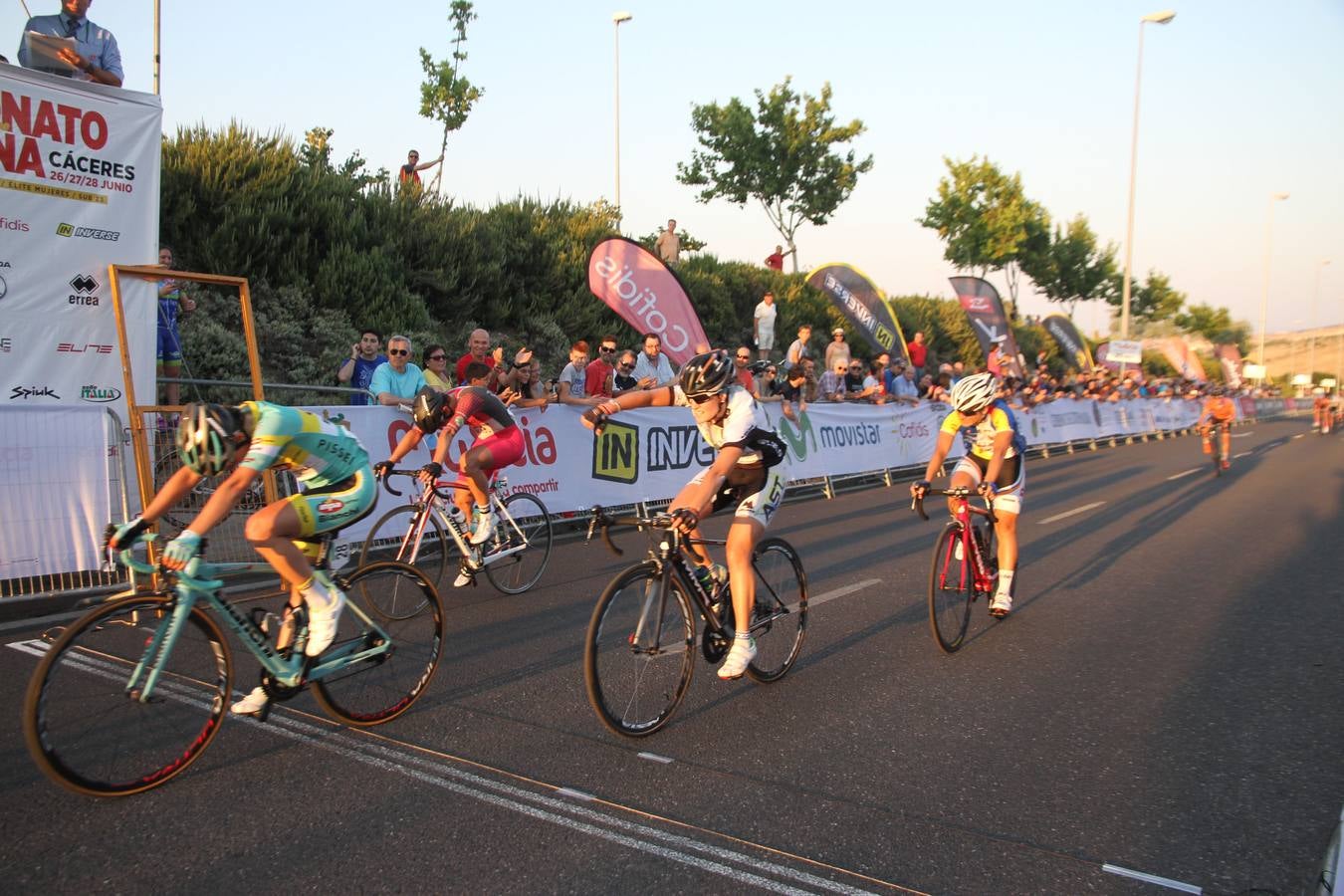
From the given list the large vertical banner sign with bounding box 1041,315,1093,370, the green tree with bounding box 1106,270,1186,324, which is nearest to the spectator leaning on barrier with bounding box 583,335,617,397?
the large vertical banner sign with bounding box 1041,315,1093,370

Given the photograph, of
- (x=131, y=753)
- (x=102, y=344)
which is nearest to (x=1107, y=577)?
(x=131, y=753)

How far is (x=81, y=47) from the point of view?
336 inches

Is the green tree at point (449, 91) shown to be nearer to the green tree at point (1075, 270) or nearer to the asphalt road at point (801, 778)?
the asphalt road at point (801, 778)

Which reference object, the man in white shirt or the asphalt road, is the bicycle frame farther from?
the man in white shirt

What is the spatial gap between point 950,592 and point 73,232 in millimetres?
7802

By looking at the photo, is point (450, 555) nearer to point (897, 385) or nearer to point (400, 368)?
point (400, 368)

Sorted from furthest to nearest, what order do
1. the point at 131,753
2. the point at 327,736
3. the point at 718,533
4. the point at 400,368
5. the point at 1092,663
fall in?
1. the point at 718,533
2. the point at 400,368
3. the point at 1092,663
4. the point at 327,736
5. the point at 131,753

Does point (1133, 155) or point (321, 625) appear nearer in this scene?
point (321, 625)

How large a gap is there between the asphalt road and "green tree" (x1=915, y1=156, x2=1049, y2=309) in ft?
118

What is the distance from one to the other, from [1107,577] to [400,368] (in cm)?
717

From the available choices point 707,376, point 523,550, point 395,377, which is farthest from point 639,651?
point 395,377

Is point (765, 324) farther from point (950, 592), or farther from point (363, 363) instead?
point (950, 592)

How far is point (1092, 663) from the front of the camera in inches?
239

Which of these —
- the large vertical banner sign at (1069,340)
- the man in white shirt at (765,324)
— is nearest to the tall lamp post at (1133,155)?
the large vertical banner sign at (1069,340)
